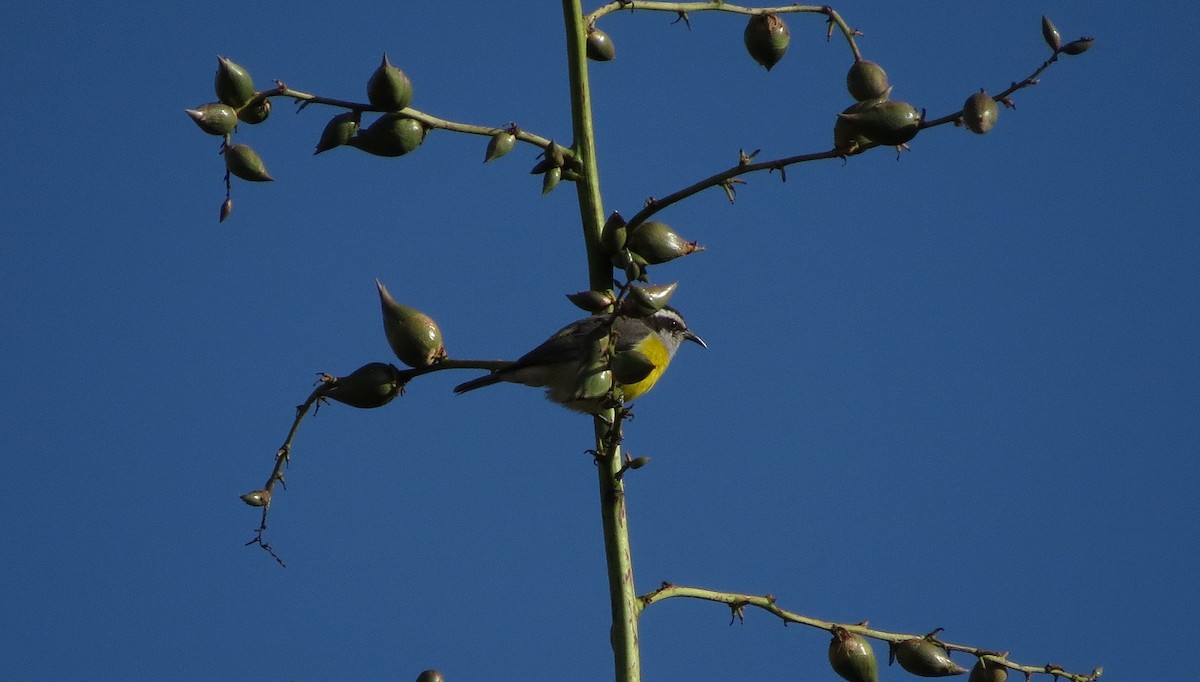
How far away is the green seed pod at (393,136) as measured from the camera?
2.64 metres

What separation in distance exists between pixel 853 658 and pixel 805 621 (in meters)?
0.13

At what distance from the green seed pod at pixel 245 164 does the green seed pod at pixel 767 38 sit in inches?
51.5

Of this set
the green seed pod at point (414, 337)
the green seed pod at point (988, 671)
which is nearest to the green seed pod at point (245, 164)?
the green seed pod at point (414, 337)

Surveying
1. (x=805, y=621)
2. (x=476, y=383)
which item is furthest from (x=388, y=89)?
(x=476, y=383)

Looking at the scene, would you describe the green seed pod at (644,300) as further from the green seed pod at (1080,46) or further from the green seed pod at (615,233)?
the green seed pod at (1080,46)

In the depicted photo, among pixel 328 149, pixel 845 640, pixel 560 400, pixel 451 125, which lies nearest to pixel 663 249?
pixel 451 125

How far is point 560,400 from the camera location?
4.76 meters

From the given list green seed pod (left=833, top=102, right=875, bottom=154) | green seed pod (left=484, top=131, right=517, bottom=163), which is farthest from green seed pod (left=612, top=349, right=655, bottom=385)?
green seed pod (left=833, top=102, right=875, bottom=154)

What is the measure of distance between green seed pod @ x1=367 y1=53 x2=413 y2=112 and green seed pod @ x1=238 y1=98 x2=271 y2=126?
12.6 inches

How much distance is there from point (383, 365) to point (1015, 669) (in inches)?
63.6

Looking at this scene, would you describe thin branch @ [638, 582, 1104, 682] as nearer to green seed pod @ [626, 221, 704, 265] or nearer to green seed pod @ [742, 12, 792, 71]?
green seed pod @ [626, 221, 704, 265]

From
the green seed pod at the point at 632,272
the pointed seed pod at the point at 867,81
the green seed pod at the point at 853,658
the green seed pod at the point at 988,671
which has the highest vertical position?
the pointed seed pod at the point at 867,81

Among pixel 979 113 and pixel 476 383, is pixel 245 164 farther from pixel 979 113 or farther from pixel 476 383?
pixel 476 383

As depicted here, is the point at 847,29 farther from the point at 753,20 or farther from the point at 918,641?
the point at 918,641
